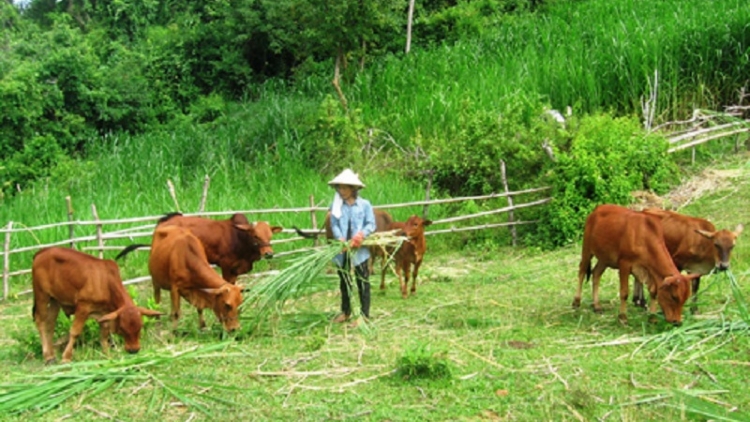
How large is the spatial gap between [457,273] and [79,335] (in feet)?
15.5

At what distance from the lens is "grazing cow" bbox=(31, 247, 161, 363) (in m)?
6.65

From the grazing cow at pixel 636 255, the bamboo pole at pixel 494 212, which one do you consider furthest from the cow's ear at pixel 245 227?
the bamboo pole at pixel 494 212

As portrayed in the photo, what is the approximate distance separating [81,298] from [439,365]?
291 centimetres

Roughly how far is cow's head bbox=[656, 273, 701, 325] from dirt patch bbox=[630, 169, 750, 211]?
5.00m

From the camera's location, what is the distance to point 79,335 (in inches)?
275

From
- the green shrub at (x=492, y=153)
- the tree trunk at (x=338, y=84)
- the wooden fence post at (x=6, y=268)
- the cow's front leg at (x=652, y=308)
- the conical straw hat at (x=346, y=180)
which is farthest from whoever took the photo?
the tree trunk at (x=338, y=84)

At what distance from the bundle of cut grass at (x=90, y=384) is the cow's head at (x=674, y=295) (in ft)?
11.4

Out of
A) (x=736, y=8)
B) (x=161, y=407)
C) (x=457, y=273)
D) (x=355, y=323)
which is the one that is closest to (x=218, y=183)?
(x=457, y=273)

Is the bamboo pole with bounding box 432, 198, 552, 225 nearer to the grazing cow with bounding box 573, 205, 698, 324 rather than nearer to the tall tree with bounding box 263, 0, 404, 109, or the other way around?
the grazing cow with bounding box 573, 205, 698, 324

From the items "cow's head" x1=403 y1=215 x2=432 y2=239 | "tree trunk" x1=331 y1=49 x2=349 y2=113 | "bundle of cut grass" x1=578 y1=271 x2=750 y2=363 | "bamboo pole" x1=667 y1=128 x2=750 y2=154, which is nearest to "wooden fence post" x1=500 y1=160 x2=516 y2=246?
"bamboo pole" x1=667 y1=128 x2=750 y2=154

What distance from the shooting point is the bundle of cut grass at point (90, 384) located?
5516mm

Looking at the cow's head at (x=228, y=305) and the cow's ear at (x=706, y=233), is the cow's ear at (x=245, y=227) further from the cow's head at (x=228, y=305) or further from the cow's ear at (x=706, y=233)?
the cow's ear at (x=706, y=233)

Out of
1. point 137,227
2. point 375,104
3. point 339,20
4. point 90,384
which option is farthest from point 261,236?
point 375,104

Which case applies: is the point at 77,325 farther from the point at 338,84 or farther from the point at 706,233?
the point at 338,84
